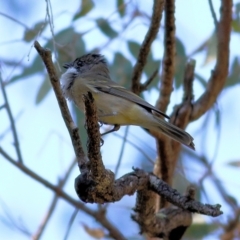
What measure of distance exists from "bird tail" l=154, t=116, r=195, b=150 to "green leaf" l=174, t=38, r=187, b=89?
31.4 inches

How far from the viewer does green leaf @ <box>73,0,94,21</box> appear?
3408 millimetres

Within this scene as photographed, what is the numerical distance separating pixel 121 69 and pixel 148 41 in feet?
2.62

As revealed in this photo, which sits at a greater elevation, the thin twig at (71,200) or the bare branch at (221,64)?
the bare branch at (221,64)

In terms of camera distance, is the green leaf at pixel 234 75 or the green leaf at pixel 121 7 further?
the green leaf at pixel 234 75

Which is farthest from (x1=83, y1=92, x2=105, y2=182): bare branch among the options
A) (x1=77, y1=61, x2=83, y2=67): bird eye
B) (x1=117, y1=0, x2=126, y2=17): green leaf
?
(x1=117, y1=0, x2=126, y2=17): green leaf

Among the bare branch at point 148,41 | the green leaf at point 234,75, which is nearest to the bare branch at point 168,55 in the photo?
the bare branch at point 148,41

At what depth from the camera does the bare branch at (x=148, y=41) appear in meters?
2.65

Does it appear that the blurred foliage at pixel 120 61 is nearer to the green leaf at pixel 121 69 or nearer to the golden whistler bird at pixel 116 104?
the green leaf at pixel 121 69

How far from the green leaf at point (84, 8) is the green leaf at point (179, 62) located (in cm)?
54

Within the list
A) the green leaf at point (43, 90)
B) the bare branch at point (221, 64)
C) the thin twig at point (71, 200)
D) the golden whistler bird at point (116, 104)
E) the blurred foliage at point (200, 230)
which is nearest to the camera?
the golden whistler bird at point (116, 104)

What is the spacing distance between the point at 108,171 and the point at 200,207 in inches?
16.8

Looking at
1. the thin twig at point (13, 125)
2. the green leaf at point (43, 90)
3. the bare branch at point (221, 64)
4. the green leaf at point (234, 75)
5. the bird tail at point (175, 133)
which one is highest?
the green leaf at point (234, 75)

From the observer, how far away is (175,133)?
8.84ft

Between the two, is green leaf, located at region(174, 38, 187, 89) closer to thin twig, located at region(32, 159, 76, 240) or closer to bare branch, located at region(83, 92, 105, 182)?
thin twig, located at region(32, 159, 76, 240)
